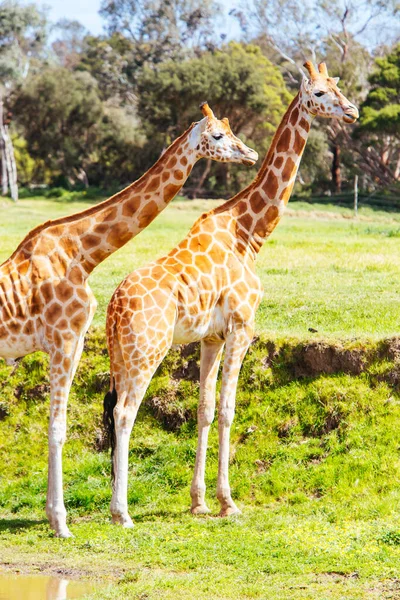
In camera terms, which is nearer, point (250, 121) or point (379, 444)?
point (379, 444)

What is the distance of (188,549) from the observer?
9234mm

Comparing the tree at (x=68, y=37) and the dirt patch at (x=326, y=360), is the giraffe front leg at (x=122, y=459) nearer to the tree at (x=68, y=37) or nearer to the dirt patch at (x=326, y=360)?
the dirt patch at (x=326, y=360)

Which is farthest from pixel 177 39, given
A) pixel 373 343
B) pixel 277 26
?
pixel 373 343

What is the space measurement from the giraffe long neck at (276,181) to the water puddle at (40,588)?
4.62 meters

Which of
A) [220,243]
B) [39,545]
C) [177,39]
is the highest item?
[177,39]

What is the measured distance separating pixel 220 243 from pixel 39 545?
3921mm

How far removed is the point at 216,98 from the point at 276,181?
3813 centimetres

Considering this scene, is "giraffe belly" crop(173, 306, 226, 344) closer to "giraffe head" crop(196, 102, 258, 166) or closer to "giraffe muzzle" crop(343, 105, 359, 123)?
"giraffe head" crop(196, 102, 258, 166)

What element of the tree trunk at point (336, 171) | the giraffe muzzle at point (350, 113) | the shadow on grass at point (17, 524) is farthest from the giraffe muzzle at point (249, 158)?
the tree trunk at point (336, 171)

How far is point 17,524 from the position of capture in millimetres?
10727

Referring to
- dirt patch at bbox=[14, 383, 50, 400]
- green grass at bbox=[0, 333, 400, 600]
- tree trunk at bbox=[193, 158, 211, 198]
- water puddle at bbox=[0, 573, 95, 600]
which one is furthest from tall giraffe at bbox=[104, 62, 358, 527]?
tree trunk at bbox=[193, 158, 211, 198]

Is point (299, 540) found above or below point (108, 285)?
below

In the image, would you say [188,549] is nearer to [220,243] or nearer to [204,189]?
[220,243]

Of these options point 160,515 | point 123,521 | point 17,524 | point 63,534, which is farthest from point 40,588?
point 160,515
